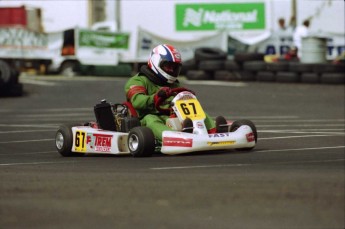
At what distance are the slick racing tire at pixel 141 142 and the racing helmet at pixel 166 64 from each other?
96cm

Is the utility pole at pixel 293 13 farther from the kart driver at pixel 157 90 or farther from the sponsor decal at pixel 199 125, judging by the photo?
the sponsor decal at pixel 199 125

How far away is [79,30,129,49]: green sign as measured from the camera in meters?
28.9

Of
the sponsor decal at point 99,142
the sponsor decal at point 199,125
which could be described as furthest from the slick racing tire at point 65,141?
the sponsor decal at point 199,125

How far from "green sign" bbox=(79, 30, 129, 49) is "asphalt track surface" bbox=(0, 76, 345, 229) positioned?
15643 millimetres

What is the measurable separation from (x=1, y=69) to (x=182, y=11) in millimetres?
12111

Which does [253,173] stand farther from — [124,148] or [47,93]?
[47,93]

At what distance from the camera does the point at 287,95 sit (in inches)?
798

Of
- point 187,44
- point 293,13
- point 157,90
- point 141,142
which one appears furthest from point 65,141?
point 293,13

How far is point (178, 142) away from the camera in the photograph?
30.1ft

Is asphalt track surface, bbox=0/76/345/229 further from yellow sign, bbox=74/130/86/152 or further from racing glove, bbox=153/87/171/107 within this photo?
racing glove, bbox=153/87/171/107

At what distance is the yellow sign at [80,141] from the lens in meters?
9.96

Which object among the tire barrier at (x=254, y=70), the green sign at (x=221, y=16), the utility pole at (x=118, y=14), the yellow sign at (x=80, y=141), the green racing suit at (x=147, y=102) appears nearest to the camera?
the green racing suit at (x=147, y=102)

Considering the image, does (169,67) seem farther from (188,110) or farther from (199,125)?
(199,125)

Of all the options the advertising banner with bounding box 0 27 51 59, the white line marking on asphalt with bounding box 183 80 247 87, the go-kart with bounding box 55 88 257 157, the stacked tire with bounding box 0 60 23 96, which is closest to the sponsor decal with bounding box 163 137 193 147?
the go-kart with bounding box 55 88 257 157
